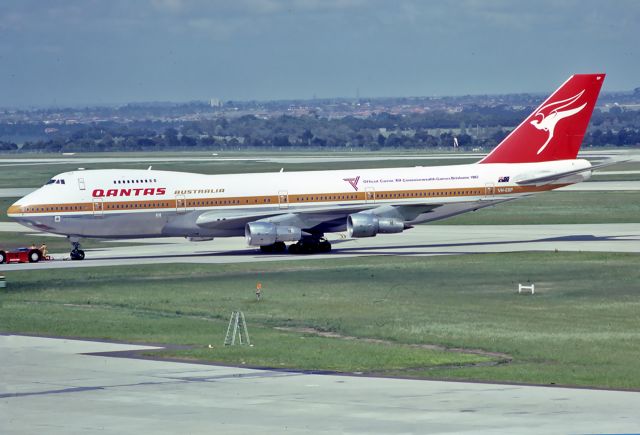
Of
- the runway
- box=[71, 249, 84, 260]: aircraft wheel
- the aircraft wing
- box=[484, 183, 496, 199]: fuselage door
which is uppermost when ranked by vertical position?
box=[484, 183, 496, 199]: fuselage door

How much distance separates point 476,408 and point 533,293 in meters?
19.6

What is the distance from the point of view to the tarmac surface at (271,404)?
82.7 ft

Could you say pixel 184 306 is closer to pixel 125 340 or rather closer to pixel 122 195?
pixel 125 340

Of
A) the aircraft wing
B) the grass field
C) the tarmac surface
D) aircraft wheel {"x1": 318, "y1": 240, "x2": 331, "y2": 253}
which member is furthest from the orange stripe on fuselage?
the tarmac surface

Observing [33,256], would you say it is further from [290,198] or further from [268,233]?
[290,198]

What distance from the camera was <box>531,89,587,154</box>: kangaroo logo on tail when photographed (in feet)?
217

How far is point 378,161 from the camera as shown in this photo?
529ft

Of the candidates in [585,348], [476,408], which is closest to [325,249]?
[585,348]

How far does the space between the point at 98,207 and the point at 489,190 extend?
19971mm

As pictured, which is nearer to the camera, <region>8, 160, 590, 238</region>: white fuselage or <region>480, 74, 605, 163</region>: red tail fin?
<region>8, 160, 590, 238</region>: white fuselage

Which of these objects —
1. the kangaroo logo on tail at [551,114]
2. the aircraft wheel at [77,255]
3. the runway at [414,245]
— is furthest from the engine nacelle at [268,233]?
the kangaroo logo on tail at [551,114]

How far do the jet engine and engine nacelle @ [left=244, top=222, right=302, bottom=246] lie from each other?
9.04 feet

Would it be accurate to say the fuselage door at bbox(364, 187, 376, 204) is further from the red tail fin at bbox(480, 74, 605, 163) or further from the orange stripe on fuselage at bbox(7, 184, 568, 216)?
the red tail fin at bbox(480, 74, 605, 163)

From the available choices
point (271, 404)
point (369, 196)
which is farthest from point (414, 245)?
point (271, 404)
